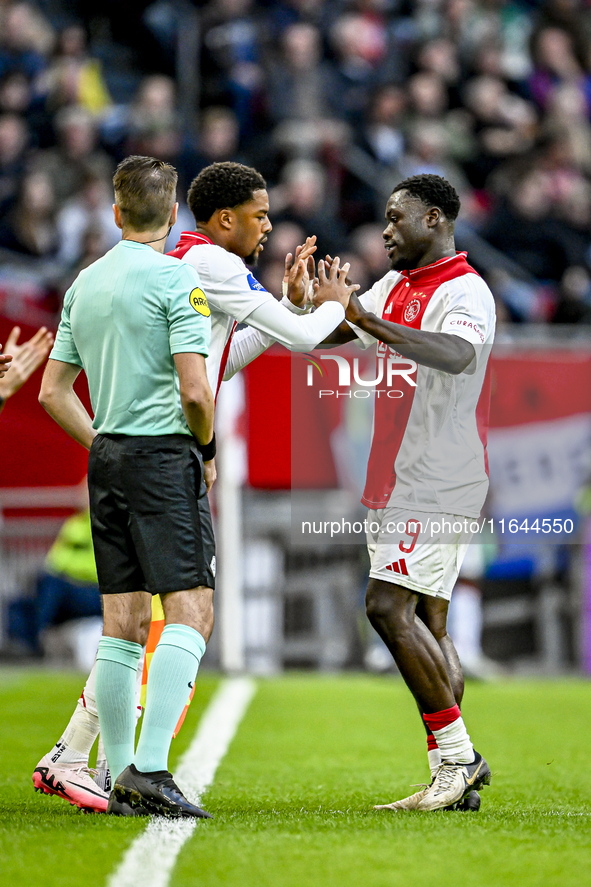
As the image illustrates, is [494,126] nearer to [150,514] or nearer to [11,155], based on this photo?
[11,155]

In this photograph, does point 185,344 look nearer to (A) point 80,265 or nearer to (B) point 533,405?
(B) point 533,405

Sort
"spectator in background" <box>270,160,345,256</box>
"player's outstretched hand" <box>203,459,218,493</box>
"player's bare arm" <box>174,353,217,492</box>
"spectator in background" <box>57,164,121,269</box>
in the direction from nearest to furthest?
"player's bare arm" <box>174,353,217,492</box> < "player's outstretched hand" <box>203,459,218,493</box> < "spectator in background" <box>57,164,121,269</box> < "spectator in background" <box>270,160,345,256</box>

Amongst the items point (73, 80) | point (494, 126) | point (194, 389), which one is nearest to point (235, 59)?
point (73, 80)

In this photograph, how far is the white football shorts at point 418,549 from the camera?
4543 millimetres

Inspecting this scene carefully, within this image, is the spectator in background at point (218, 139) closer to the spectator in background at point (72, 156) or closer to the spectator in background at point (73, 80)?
the spectator in background at point (72, 156)

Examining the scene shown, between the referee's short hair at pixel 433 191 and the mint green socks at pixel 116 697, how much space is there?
1978 mm

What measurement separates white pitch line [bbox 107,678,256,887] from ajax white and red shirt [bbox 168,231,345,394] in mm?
1534

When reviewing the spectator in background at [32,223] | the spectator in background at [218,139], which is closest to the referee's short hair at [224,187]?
the spectator in background at [32,223]

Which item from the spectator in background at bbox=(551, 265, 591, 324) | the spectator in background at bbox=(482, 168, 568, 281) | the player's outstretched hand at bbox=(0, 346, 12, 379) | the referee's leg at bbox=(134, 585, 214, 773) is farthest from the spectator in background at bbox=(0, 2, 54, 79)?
the referee's leg at bbox=(134, 585, 214, 773)

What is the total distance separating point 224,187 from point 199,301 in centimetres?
65

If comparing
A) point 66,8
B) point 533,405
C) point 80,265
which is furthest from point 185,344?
point 66,8

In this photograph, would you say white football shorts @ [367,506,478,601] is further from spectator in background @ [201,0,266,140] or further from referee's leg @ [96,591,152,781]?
spectator in background @ [201,0,266,140]

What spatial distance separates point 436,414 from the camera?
4699mm

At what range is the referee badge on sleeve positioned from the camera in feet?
13.2
